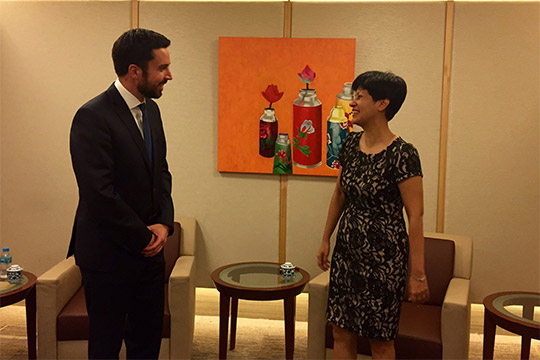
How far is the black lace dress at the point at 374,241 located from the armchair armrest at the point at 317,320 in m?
0.60

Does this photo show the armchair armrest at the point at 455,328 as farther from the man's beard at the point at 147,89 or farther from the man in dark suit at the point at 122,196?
the man's beard at the point at 147,89

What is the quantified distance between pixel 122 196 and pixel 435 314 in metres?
1.96

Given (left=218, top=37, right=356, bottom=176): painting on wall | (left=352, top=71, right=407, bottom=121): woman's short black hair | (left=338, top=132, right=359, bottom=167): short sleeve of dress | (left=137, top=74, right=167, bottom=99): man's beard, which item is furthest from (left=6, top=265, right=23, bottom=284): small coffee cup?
(left=352, top=71, right=407, bottom=121): woman's short black hair

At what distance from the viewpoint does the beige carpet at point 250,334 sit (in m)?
3.70

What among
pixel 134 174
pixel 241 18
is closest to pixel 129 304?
pixel 134 174

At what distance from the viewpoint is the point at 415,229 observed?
2.53 metres

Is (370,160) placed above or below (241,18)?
below

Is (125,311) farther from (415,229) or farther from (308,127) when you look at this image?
(308,127)

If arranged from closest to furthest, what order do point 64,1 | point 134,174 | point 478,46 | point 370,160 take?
point 134,174 < point 370,160 < point 478,46 < point 64,1

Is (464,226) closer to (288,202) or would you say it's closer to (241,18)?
(288,202)

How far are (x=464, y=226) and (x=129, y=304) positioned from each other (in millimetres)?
2559

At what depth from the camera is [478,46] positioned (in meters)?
3.96

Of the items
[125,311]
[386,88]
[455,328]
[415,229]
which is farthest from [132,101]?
[455,328]

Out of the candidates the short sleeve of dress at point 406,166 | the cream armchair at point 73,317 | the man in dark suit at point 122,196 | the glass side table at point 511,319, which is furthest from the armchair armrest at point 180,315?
the glass side table at point 511,319
